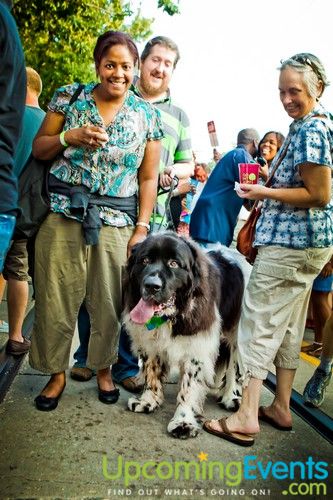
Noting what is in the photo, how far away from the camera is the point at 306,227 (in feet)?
9.13

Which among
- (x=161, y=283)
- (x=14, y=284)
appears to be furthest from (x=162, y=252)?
(x=14, y=284)

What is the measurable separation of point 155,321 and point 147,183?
1009mm

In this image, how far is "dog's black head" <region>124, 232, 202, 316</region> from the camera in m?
2.81

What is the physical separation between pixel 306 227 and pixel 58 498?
2.08m

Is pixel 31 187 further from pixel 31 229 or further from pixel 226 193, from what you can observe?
pixel 226 193

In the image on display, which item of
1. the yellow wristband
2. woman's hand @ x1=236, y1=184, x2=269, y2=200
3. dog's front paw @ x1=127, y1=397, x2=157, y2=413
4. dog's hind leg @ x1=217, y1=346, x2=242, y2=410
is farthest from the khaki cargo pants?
the yellow wristband

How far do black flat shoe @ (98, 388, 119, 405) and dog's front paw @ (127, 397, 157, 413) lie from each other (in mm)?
140

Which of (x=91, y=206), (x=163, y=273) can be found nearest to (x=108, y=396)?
(x=163, y=273)

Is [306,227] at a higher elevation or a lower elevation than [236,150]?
lower

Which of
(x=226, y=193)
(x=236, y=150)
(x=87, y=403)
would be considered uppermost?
(x=236, y=150)

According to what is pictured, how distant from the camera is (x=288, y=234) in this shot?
2.81 meters

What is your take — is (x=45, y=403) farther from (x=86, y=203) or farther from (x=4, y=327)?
(x=4, y=327)

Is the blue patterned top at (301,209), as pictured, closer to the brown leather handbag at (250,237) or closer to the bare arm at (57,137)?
the brown leather handbag at (250,237)

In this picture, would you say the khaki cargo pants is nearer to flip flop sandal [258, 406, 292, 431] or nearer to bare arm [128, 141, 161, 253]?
flip flop sandal [258, 406, 292, 431]
